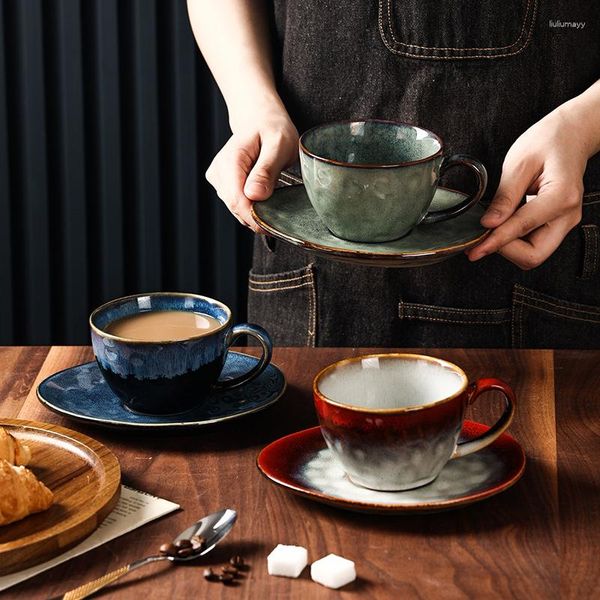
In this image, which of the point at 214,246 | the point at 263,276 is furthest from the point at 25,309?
the point at 263,276

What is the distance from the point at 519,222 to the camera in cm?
102

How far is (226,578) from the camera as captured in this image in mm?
724

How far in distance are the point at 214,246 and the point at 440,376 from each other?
1.22 meters

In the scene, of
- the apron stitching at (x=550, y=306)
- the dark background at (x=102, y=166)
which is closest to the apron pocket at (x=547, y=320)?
the apron stitching at (x=550, y=306)

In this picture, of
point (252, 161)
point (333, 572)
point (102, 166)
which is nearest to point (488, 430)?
point (333, 572)

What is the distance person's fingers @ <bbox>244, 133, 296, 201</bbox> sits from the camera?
3.32 ft

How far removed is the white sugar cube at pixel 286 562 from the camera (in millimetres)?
728

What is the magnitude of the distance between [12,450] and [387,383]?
30 centimetres

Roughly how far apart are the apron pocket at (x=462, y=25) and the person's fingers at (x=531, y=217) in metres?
0.27

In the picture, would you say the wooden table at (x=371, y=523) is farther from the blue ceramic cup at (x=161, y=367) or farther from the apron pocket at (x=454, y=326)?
the apron pocket at (x=454, y=326)

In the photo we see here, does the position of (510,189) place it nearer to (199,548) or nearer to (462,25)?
(462,25)

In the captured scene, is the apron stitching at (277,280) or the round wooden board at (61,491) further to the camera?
the apron stitching at (277,280)

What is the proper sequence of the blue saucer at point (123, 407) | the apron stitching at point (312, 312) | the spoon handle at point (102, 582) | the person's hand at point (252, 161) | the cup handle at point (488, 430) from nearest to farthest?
the spoon handle at point (102, 582)
the cup handle at point (488, 430)
the blue saucer at point (123, 407)
the person's hand at point (252, 161)
the apron stitching at point (312, 312)

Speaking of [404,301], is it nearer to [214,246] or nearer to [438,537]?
[438,537]
